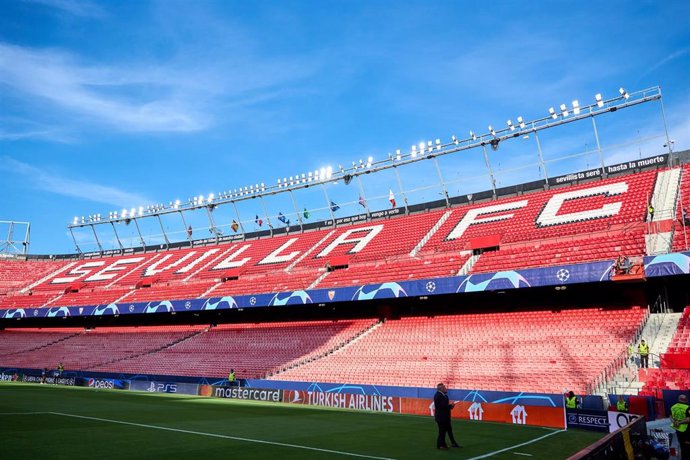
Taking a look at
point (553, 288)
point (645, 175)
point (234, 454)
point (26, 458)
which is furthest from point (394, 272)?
point (26, 458)

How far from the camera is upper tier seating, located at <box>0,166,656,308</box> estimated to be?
33750mm

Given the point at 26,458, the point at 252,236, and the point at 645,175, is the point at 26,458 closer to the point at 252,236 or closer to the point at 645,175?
the point at 645,175

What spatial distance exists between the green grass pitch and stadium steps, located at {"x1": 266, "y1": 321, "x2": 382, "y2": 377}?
9.88 metres

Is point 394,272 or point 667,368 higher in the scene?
point 394,272

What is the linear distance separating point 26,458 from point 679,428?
14811 millimetres

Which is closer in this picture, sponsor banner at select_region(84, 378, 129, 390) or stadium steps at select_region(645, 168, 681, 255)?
stadium steps at select_region(645, 168, 681, 255)

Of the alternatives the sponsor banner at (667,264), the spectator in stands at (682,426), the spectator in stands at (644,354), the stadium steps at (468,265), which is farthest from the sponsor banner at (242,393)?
the spectator in stands at (682,426)

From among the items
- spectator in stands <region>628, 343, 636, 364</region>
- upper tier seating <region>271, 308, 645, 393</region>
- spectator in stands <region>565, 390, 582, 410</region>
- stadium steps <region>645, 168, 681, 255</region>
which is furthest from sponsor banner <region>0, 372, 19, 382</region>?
stadium steps <region>645, 168, 681, 255</region>

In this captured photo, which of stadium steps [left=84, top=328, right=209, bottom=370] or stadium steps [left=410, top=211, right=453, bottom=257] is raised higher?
stadium steps [left=410, top=211, right=453, bottom=257]

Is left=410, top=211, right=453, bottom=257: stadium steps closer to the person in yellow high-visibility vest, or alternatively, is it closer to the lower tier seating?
the lower tier seating

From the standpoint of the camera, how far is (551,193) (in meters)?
41.9

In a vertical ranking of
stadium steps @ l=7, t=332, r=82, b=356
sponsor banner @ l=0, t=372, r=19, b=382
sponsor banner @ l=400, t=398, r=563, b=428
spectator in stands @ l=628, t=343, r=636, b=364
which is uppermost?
stadium steps @ l=7, t=332, r=82, b=356

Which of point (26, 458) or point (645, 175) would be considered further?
point (645, 175)

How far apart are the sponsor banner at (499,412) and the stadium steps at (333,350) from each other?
11.1 meters
